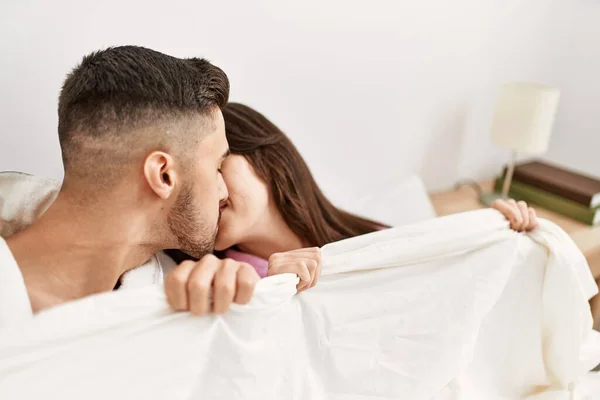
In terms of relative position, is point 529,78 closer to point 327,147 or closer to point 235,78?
point 327,147

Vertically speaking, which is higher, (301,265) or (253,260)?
(301,265)

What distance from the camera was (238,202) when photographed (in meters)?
1.06

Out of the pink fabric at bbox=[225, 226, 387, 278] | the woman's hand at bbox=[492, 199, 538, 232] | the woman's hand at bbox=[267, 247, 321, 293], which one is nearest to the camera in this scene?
the woman's hand at bbox=[267, 247, 321, 293]

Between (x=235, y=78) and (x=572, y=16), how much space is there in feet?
4.76

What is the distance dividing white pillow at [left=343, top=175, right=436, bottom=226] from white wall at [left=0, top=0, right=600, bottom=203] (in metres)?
0.08

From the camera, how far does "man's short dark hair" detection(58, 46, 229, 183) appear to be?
0.71m

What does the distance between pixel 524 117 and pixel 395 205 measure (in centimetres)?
52

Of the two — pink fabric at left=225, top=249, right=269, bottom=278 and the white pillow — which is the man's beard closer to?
pink fabric at left=225, top=249, right=269, bottom=278

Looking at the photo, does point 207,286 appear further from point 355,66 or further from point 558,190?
point 558,190

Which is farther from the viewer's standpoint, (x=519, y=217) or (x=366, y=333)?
(x=519, y=217)

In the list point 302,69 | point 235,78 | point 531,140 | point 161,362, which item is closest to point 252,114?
point 235,78

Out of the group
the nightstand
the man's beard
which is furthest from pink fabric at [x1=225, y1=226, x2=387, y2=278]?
the nightstand

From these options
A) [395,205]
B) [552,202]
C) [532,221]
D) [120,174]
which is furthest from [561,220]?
[120,174]

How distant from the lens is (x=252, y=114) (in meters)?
1.11
